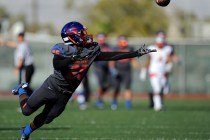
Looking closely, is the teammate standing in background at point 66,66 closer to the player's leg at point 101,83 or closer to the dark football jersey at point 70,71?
the dark football jersey at point 70,71

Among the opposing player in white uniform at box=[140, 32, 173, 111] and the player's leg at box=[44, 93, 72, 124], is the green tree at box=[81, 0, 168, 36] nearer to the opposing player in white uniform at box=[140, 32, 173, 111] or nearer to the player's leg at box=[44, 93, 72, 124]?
the opposing player in white uniform at box=[140, 32, 173, 111]

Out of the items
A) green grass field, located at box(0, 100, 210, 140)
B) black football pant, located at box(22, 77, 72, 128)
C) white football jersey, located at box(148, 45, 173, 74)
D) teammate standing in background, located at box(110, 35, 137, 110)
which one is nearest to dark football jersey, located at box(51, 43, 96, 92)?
black football pant, located at box(22, 77, 72, 128)

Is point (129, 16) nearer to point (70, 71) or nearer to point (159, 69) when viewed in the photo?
point (159, 69)

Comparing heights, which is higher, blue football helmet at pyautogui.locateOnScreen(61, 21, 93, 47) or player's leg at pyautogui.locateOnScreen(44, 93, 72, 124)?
blue football helmet at pyautogui.locateOnScreen(61, 21, 93, 47)

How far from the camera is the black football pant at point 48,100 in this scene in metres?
9.73

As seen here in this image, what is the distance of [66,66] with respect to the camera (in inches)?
374

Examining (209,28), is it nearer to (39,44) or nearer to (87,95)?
(39,44)

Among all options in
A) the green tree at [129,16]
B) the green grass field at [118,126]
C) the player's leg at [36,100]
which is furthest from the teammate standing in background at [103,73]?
the green tree at [129,16]

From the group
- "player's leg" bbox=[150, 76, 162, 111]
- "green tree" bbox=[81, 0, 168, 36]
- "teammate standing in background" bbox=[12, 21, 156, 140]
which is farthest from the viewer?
"green tree" bbox=[81, 0, 168, 36]

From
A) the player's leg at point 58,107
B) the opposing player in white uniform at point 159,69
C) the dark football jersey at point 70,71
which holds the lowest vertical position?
the opposing player in white uniform at point 159,69

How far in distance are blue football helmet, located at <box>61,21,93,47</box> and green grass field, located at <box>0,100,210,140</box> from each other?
2022mm

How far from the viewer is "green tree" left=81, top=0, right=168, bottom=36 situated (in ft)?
168

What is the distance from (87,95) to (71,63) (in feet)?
35.1

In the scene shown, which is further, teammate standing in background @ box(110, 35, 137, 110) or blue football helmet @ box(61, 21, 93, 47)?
teammate standing in background @ box(110, 35, 137, 110)
